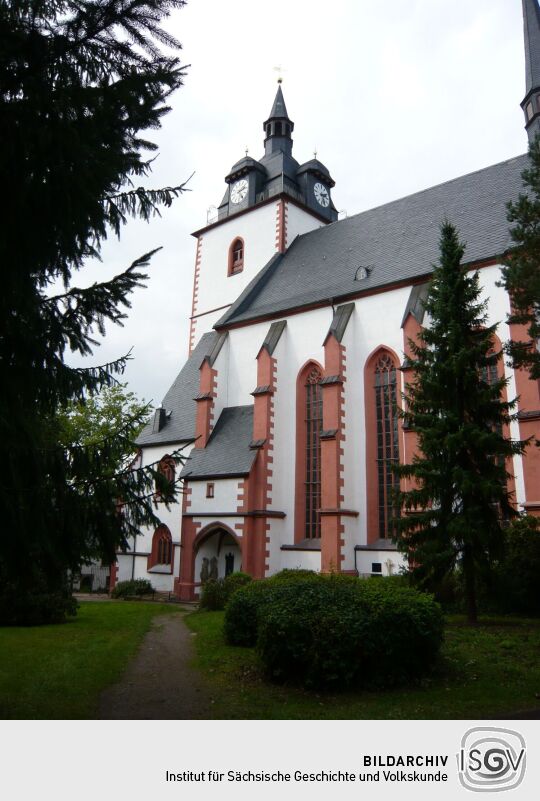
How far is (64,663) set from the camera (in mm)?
8898

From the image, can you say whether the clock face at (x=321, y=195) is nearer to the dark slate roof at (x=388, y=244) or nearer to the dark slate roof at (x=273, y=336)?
the dark slate roof at (x=388, y=244)

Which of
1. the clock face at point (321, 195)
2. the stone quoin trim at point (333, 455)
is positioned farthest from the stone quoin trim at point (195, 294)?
the stone quoin trim at point (333, 455)

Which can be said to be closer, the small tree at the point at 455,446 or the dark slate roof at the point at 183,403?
the small tree at the point at 455,446

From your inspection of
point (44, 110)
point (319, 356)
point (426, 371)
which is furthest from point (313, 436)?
point (44, 110)

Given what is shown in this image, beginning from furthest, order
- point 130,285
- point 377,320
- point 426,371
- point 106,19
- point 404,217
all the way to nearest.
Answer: point 404,217
point 377,320
point 426,371
point 130,285
point 106,19

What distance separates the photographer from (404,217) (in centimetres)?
2473

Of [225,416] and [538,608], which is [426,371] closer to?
[538,608]

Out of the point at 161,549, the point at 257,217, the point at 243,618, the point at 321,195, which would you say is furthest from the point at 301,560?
the point at 321,195

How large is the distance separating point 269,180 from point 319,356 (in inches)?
554

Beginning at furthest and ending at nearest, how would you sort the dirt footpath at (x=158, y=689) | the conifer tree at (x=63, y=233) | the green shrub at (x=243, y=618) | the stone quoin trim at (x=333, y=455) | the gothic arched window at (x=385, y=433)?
1. the gothic arched window at (x=385, y=433)
2. the stone quoin trim at (x=333, y=455)
3. the green shrub at (x=243, y=618)
4. the dirt footpath at (x=158, y=689)
5. the conifer tree at (x=63, y=233)

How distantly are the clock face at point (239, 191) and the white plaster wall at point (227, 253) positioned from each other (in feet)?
4.68

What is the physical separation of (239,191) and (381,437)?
18.9 meters

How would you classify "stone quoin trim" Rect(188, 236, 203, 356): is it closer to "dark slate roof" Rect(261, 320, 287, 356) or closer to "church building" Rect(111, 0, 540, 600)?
"church building" Rect(111, 0, 540, 600)

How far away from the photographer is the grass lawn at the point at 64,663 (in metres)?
6.52
